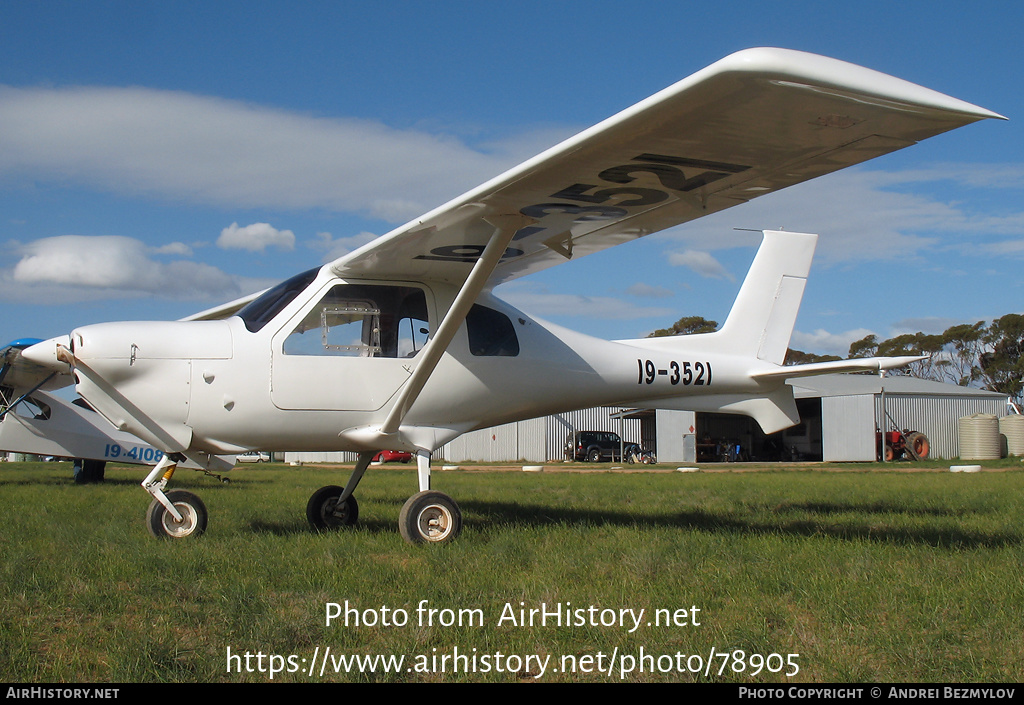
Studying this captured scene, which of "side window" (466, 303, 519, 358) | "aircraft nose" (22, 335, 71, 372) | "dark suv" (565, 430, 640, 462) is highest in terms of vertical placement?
"side window" (466, 303, 519, 358)

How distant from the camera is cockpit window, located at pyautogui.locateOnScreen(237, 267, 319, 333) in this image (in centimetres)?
706

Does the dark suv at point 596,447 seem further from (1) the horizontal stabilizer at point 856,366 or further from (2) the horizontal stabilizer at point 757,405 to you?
(1) the horizontal stabilizer at point 856,366

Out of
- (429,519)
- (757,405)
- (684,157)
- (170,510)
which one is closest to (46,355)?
(170,510)

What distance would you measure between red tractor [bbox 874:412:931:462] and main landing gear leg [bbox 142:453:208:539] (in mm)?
35134

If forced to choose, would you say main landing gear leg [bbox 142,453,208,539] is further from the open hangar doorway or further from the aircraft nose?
the open hangar doorway

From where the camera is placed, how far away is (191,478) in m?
18.4

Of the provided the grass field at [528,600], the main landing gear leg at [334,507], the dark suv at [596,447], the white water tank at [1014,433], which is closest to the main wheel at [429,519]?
the grass field at [528,600]

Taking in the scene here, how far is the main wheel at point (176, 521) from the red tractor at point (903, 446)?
3511 cm

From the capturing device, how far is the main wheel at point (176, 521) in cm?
695

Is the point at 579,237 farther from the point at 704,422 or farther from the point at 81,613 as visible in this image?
the point at 704,422

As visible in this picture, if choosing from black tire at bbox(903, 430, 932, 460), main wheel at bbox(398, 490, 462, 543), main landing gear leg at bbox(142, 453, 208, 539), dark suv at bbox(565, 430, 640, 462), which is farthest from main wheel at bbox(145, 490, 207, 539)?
black tire at bbox(903, 430, 932, 460)

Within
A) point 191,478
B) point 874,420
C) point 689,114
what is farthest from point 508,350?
point 874,420

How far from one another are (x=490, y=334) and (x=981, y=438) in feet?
111

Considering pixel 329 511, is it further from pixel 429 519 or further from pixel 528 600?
pixel 528 600
